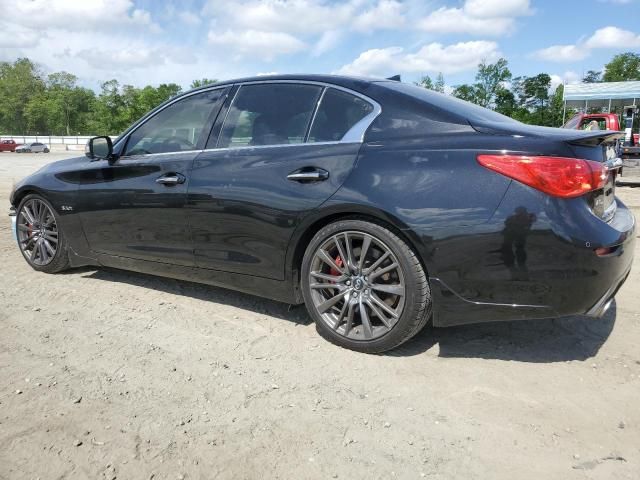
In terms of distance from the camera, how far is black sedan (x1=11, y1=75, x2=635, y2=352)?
265 centimetres

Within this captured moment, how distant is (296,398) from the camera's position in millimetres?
2691

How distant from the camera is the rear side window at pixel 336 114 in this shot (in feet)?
10.5

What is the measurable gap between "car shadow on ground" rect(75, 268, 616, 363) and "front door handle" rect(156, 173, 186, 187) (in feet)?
3.20

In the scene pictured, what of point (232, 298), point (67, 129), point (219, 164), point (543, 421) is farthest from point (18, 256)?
point (67, 129)

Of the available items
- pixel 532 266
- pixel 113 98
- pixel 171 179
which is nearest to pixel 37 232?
pixel 171 179

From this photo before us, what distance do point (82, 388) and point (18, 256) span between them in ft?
11.3

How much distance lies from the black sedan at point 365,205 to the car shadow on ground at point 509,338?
356 millimetres

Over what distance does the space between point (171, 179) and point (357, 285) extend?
1.57 meters

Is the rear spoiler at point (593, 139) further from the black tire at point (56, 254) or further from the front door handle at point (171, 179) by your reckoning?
the black tire at point (56, 254)

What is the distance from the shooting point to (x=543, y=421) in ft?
8.11

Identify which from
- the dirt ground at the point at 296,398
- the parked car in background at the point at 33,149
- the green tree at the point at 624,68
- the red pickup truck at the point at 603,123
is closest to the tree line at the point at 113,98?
the green tree at the point at 624,68

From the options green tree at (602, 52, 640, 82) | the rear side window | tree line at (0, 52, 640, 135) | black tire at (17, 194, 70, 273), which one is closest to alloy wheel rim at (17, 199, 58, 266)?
black tire at (17, 194, 70, 273)

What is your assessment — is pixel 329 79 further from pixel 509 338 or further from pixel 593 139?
pixel 509 338

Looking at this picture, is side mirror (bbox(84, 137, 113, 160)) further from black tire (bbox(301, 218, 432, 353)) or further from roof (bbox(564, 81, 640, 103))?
roof (bbox(564, 81, 640, 103))
